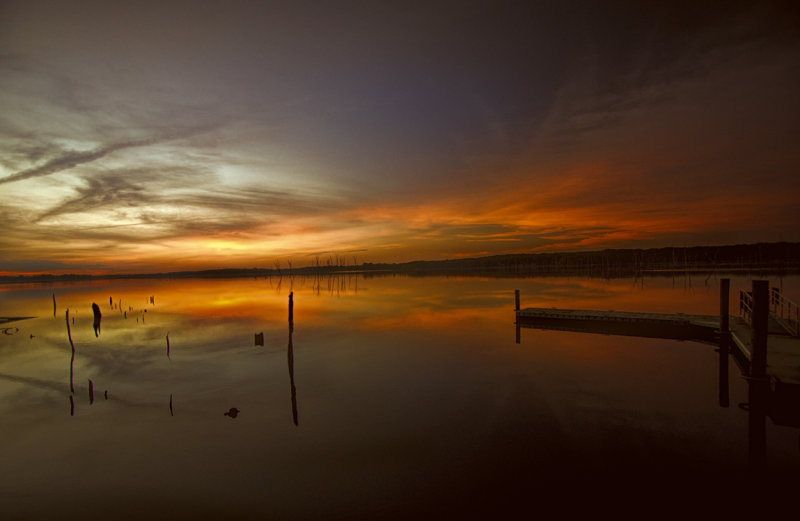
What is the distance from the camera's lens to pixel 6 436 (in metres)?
12.4

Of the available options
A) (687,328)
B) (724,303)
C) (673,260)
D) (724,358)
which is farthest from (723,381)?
(673,260)

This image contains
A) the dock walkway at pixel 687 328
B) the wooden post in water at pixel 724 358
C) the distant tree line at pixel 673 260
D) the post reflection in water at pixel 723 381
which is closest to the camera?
the dock walkway at pixel 687 328

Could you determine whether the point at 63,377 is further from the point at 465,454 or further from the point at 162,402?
the point at 465,454

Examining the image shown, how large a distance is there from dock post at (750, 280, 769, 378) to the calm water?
1956 millimetres

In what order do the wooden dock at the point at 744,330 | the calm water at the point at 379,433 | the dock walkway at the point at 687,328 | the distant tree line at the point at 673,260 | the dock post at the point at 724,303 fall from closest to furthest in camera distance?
the calm water at the point at 379,433 → the wooden dock at the point at 744,330 → the dock walkway at the point at 687,328 → the dock post at the point at 724,303 → the distant tree line at the point at 673,260

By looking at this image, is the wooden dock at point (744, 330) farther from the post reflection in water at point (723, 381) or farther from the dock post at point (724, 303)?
the post reflection in water at point (723, 381)

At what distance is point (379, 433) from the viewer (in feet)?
39.1

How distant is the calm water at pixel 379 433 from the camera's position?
860 centimetres

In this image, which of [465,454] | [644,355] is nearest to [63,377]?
[465,454]

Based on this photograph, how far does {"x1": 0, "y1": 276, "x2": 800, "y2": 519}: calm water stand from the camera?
28.2 feet

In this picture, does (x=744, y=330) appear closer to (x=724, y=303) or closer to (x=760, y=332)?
(x=724, y=303)

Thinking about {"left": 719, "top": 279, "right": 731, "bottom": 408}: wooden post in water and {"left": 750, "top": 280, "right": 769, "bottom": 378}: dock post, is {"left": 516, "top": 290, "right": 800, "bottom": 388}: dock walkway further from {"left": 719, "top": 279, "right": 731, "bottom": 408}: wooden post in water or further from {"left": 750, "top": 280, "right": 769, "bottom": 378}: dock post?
{"left": 719, "top": 279, "right": 731, "bottom": 408}: wooden post in water

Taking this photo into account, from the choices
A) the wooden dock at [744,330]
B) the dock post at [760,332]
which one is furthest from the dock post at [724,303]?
the dock post at [760,332]

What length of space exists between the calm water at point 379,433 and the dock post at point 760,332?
1956 millimetres
